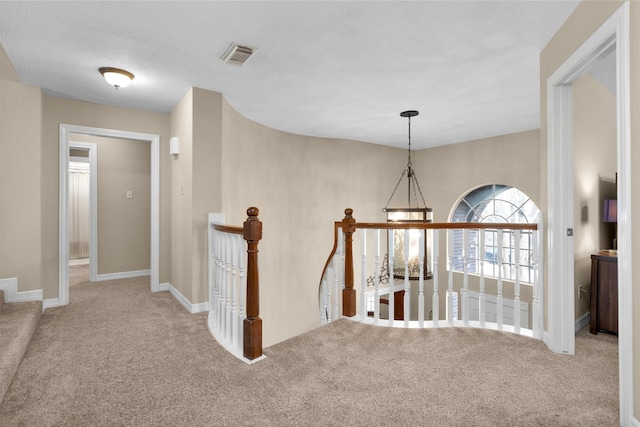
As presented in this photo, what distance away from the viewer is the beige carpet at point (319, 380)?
5.48 feet

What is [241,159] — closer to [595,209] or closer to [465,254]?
[465,254]

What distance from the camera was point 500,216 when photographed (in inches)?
225

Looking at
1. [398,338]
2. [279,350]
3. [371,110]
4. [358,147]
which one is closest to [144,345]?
[279,350]

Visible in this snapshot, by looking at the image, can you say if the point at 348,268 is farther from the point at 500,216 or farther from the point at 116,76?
the point at 500,216

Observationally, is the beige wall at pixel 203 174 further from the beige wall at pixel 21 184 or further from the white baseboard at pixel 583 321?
the white baseboard at pixel 583 321

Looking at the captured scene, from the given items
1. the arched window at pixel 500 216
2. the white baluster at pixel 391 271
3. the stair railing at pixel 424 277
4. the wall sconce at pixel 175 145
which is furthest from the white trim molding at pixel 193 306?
the arched window at pixel 500 216

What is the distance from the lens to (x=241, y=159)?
4.25 metres

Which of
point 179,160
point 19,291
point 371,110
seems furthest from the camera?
point 371,110

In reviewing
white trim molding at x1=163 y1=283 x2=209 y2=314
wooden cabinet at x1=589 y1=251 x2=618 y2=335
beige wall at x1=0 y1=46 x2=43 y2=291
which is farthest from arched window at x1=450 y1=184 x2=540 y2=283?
beige wall at x1=0 y1=46 x2=43 y2=291

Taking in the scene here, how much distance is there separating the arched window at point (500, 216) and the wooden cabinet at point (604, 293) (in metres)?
2.36

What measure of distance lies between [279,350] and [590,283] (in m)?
2.63

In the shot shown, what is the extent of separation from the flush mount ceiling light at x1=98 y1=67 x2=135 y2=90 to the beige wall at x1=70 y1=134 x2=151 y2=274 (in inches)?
93.3

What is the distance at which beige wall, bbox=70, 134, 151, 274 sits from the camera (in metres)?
5.02

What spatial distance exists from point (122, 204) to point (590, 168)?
5.60 metres
